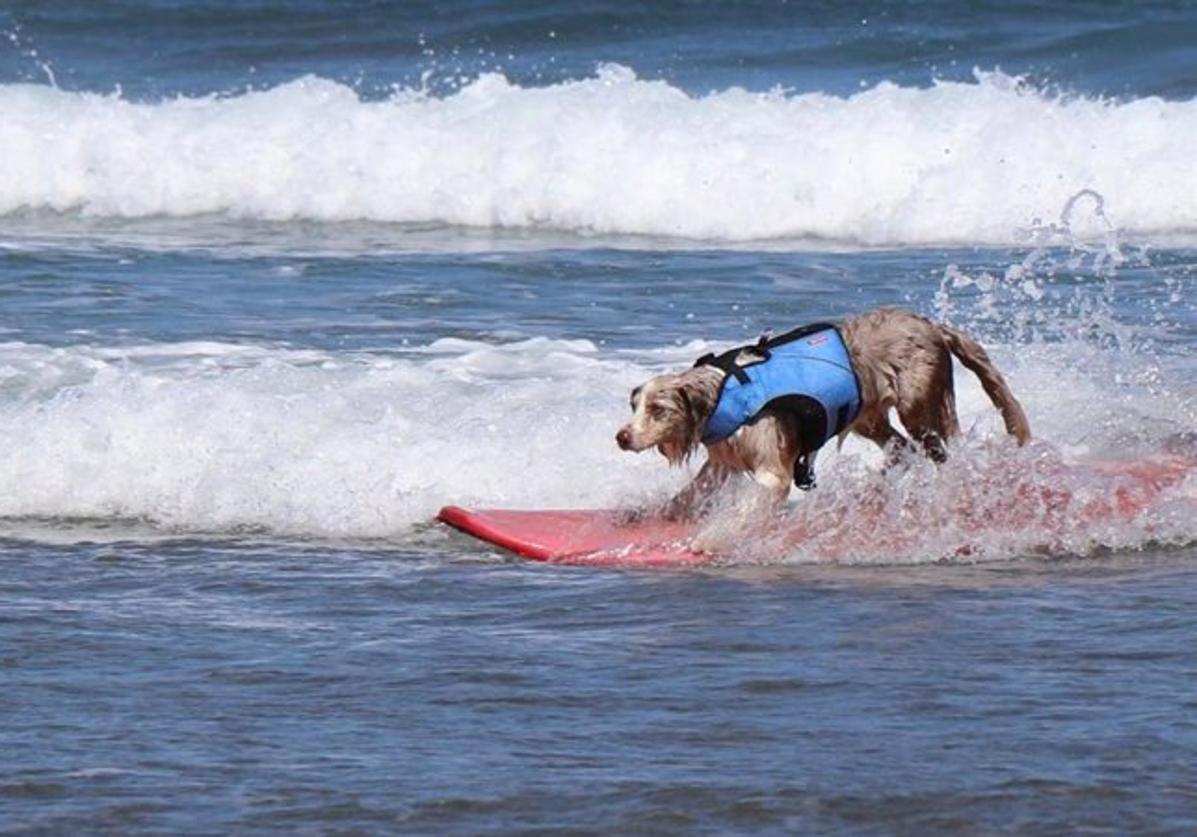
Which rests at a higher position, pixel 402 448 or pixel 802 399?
pixel 802 399

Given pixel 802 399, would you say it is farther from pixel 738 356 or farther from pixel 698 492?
pixel 698 492

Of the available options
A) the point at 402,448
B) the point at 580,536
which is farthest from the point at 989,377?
the point at 402,448

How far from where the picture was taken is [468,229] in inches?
734

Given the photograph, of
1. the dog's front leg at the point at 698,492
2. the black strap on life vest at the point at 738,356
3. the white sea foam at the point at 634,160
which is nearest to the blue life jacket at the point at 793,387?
the black strap on life vest at the point at 738,356

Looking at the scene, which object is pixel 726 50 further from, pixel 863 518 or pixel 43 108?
pixel 863 518

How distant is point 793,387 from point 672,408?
41cm

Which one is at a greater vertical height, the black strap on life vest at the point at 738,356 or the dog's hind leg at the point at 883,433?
the black strap on life vest at the point at 738,356

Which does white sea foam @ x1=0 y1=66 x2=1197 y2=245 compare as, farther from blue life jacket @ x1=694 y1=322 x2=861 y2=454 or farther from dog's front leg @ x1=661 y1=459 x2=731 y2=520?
blue life jacket @ x1=694 y1=322 x2=861 y2=454

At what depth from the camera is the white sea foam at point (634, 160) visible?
18.4 m

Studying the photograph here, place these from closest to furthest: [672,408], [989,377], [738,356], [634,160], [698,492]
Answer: [672,408]
[738,356]
[698,492]
[989,377]
[634,160]

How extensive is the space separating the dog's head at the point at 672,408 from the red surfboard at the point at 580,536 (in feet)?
1.16

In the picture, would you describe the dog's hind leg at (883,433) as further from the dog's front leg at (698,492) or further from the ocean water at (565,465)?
the dog's front leg at (698,492)

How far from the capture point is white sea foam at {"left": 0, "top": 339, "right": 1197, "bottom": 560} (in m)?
8.97

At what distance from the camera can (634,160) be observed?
19797mm
